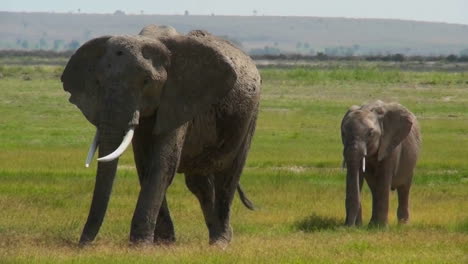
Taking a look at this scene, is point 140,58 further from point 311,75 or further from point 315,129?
point 311,75

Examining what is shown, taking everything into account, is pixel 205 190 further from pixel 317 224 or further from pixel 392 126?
pixel 392 126

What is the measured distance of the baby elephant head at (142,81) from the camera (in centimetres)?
1180

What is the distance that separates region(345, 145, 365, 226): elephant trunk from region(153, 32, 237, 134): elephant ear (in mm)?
3690

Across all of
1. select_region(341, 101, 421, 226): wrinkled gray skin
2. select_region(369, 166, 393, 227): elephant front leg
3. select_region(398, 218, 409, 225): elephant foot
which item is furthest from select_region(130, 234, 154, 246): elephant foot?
select_region(398, 218, 409, 225): elephant foot

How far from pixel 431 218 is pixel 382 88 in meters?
44.7

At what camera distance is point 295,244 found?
45.0ft

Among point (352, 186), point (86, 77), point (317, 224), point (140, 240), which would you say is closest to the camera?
point (140, 240)

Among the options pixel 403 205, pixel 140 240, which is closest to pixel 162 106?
pixel 140 240

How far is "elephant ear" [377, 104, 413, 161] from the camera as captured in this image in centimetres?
1708

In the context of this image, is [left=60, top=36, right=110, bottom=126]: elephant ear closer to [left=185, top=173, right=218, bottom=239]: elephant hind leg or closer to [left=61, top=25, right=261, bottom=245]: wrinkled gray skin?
[left=61, top=25, right=261, bottom=245]: wrinkled gray skin

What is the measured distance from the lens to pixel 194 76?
507 inches

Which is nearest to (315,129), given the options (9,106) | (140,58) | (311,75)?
(9,106)

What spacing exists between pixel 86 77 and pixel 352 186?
4918 millimetres

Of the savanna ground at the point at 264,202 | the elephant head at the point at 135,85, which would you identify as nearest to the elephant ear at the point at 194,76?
the elephant head at the point at 135,85
